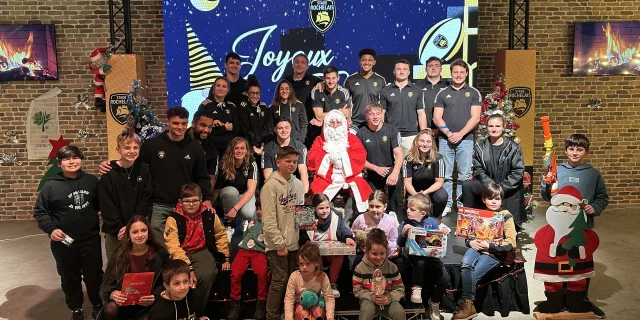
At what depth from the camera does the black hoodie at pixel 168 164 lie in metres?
5.41

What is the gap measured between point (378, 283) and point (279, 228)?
964 millimetres

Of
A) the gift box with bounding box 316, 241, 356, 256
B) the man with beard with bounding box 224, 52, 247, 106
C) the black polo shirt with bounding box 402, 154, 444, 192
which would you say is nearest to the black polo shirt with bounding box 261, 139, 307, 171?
the man with beard with bounding box 224, 52, 247, 106

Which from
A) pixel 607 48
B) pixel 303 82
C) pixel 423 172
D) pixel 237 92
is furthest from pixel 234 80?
pixel 607 48

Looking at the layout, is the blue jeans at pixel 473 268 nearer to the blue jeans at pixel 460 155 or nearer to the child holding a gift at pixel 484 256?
the child holding a gift at pixel 484 256

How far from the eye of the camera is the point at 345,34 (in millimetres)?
8617

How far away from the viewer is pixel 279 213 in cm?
512

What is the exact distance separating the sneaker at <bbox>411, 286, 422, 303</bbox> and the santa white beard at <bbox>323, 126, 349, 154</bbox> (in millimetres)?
1835

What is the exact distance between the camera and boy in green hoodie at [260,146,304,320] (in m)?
5.07

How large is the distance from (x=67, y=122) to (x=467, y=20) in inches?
244

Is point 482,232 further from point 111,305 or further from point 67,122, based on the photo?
point 67,122

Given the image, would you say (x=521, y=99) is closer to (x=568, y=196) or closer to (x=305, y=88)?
(x=305, y=88)

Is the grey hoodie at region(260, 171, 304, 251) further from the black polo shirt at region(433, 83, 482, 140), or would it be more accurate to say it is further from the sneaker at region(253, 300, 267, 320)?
the black polo shirt at region(433, 83, 482, 140)

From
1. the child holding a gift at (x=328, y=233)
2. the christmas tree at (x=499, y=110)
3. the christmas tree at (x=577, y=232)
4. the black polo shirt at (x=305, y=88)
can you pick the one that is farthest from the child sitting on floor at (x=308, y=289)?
the christmas tree at (x=499, y=110)

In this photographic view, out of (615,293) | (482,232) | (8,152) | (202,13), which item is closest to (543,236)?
(482,232)
